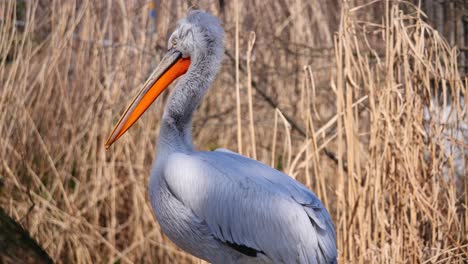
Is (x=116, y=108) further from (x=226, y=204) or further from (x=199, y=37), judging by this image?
(x=226, y=204)

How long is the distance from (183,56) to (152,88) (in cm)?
20

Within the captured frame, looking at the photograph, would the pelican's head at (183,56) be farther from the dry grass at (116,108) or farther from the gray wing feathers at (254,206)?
the dry grass at (116,108)

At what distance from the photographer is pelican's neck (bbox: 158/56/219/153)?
3.21 m

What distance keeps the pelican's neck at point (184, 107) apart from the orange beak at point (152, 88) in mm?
97

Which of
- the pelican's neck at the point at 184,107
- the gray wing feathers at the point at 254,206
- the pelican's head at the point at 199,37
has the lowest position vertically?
the gray wing feathers at the point at 254,206

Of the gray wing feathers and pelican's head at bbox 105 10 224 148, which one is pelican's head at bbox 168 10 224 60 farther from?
the gray wing feathers

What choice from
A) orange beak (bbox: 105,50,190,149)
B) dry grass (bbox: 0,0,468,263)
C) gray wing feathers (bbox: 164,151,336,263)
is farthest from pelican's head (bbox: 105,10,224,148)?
dry grass (bbox: 0,0,468,263)

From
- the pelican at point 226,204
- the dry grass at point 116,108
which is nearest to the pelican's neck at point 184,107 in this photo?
the pelican at point 226,204

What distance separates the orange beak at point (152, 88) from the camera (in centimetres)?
328

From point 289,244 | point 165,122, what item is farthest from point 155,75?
point 289,244

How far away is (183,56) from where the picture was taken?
3393mm

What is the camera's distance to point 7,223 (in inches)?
95.3

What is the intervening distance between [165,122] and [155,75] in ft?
0.74

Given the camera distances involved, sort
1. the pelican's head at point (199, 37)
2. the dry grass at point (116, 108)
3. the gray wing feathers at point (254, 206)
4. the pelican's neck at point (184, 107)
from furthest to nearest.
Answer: the dry grass at point (116, 108) < the pelican's head at point (199, 37) < the pelican's neck at point (184, 107) < the gray wing feathers at point (254, 206)
